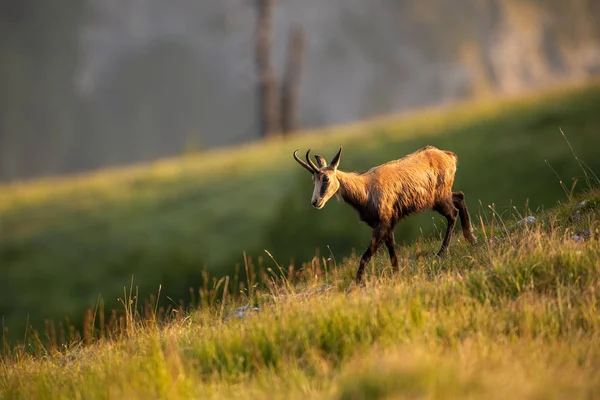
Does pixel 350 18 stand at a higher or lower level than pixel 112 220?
higher

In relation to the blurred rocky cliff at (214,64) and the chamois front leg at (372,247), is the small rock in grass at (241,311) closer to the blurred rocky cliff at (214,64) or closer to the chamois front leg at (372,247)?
the chamois front leg at (372,247)

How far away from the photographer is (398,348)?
16.1ft

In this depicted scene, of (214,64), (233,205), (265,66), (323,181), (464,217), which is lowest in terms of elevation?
(233,205)

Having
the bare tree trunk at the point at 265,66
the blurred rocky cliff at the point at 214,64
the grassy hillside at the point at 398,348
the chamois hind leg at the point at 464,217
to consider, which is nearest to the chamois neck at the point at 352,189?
the grassy hillside at the point at 398,348

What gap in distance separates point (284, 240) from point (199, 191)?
704 cm

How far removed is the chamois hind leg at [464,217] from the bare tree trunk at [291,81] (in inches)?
1116

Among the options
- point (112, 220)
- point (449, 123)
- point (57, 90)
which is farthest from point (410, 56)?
point (112, 220)

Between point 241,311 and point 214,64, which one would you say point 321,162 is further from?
point 214,64

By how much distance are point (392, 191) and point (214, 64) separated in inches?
2873

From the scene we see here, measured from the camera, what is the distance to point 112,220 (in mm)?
22250

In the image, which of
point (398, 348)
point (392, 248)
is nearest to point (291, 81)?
point (392, 248)

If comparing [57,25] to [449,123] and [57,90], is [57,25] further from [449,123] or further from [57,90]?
[449,123]

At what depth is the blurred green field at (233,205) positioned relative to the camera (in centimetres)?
1716

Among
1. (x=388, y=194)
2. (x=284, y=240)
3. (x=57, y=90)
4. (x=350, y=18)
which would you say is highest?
(x=350, y=18)
